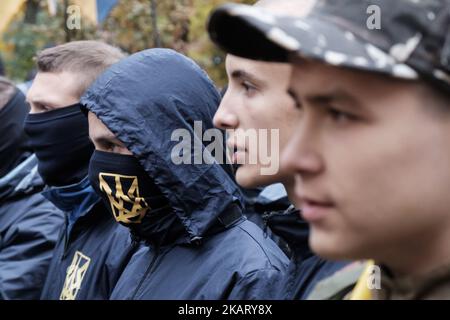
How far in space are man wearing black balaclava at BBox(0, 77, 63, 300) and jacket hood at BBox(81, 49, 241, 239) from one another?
1.18 m

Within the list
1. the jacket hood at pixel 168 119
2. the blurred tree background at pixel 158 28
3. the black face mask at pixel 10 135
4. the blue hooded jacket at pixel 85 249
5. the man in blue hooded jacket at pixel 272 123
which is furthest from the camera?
the blurred tree background at pixel 158 28

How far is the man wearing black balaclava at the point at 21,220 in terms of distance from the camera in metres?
3.94

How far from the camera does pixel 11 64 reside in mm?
14062

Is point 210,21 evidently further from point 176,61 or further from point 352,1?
point 176,61

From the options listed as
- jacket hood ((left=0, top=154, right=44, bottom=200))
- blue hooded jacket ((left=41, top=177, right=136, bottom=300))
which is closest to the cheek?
blue hooded jacket ((left=41, top=177, right=136, bottom=300))

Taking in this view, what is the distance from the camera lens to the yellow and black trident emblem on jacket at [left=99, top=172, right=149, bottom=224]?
3.02 meters

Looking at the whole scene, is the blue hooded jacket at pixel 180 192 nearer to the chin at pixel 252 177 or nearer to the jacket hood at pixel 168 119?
the jacket hood at pixel 168 119

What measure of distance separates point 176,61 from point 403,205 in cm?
190

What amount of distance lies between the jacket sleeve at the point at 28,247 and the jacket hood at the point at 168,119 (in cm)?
117

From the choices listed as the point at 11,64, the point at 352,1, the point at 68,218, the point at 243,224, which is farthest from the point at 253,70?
the point at 11,64

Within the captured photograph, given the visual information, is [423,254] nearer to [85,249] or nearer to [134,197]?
[134,197]

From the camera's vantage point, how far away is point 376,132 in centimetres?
143

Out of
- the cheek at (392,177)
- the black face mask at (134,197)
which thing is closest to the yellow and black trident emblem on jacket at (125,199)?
the black face mask at (134,197)

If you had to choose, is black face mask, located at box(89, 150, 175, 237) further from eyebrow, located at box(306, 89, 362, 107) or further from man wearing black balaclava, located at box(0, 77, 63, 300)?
eyebrow, located at box(306, 89, 362, 107)
